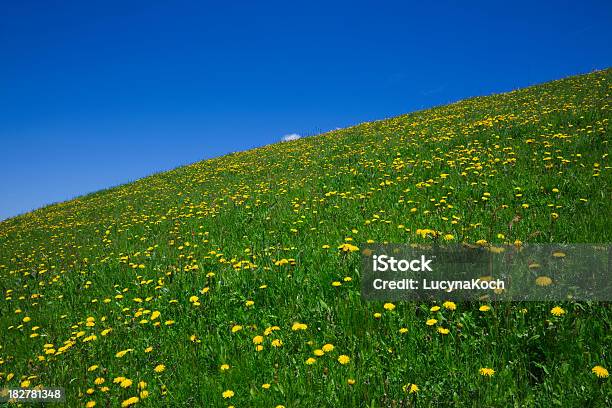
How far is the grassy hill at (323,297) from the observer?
2.96m

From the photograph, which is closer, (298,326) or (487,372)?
(487,372)

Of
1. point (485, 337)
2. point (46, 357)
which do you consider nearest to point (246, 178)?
point (46, 357)

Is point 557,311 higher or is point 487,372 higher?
point 557,311

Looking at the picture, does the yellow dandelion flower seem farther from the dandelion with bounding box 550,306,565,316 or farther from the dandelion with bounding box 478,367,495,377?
the dandelion with bounding box 550,306,565,316

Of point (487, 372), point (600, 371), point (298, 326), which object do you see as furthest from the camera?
point (298, 326)

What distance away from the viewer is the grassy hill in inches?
117

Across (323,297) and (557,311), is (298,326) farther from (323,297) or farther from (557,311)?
(557,311)

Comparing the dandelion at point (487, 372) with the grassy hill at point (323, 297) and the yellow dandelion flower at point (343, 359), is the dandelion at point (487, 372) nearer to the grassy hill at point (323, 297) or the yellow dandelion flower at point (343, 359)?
the grassy hill at point (323, 297)

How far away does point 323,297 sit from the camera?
4352 millimetres

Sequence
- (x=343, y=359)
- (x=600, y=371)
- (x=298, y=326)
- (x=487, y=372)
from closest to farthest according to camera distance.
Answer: (x=600, y=371) → (x=487, y=372) → (x=343, y=359) → (x=298, y=326)

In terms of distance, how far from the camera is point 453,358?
305 centimetres

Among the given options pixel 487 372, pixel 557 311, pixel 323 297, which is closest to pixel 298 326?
pixel 323 297

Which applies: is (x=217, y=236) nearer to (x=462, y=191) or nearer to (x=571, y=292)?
(x=462, y=191)

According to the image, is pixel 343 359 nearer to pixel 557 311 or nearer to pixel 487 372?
pixel 487 372
